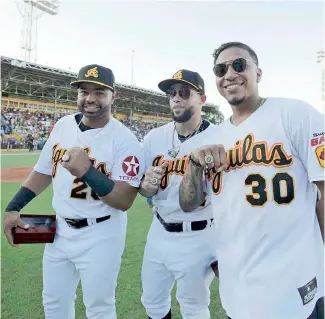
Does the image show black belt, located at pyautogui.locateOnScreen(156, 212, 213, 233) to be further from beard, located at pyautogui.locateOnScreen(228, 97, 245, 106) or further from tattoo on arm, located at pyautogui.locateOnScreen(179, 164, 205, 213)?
beard, located at pyautogui.locateOnScreen(228, 97, 245, 106)

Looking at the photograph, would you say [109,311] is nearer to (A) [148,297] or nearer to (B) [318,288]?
(A) [148,297]

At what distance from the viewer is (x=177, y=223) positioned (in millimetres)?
2381

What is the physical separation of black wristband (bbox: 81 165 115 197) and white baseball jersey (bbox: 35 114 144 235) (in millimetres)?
170

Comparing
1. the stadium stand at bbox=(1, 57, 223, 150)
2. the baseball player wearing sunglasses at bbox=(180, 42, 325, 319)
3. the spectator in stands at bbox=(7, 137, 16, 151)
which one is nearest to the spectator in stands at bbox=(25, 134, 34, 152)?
the stadium stand at bbox=(1, 57, 223, 150)

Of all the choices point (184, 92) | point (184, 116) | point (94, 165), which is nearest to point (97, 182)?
point (94, 165)

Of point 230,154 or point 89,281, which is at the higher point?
point 230,154

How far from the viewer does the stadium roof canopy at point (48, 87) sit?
21578mm

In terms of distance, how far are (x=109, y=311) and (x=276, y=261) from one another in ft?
4.31

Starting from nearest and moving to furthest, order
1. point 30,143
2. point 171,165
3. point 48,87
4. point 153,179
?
point 153,179 → point 171,165 → point 30,143 → point 48,87

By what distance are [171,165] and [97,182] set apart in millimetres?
678

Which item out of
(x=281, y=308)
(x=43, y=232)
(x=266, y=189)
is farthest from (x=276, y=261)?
(x=43, y=232)

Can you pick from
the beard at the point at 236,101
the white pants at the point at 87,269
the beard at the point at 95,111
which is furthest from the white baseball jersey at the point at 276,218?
the beard at the point at 95,111

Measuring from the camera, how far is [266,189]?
1.57 metres

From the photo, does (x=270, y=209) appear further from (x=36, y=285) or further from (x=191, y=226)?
(x=36, y=285)
